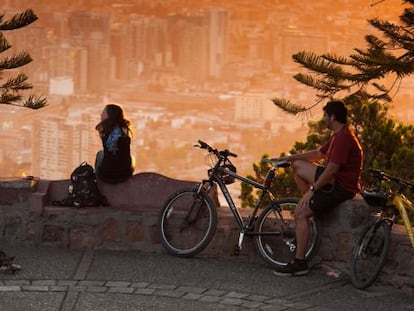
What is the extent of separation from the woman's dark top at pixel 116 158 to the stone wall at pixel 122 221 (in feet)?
0.28

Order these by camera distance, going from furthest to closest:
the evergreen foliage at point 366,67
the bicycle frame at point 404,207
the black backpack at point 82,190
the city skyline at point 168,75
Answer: the city skyline at point 168,75 < the evergreen foliage at point 366,67 < the black backpack at point 82,190 < the bicycle frame at point 404,207

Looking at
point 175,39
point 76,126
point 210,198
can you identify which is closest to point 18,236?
point 210,198

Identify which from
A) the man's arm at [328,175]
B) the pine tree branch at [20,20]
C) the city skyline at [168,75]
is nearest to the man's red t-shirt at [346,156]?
the man's arm at [328,175]

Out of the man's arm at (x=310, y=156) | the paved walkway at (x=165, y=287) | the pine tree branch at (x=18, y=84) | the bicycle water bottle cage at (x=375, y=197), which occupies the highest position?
the pine tree branch at (x=18, y=84)

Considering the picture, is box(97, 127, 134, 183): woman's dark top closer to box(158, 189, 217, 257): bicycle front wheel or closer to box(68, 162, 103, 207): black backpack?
box(68, 162, 103, 207): black backpack

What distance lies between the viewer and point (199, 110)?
4525cm

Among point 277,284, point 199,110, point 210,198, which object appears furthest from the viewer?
point 199,110

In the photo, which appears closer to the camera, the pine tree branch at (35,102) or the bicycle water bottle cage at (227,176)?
the bicycle water bottle cage at (227,176)

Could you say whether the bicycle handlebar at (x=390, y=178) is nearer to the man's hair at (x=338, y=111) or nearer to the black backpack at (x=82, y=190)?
the man's hair at (x=338, y=111)

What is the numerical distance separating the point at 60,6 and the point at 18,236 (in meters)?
40.2

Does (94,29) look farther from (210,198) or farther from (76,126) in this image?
(210,198)

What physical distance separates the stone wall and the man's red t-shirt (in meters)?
0.17

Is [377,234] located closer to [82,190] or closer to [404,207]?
[404,207]

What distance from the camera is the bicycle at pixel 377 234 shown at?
25.5ft
